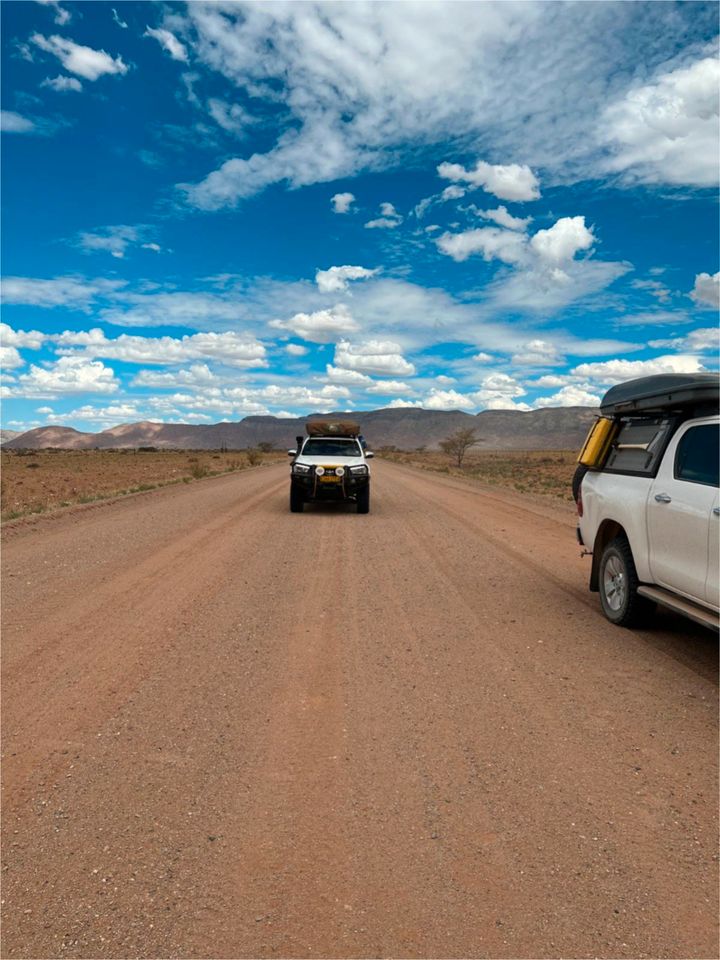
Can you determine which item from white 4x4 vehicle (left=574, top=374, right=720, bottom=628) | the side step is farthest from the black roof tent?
the side step

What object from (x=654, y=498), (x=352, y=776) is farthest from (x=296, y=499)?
(x=352, y=776)

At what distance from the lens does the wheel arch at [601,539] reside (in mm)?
6926

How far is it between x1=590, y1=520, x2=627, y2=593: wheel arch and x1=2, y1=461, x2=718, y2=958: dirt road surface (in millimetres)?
360

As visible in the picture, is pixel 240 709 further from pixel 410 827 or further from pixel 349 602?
pixel 349 602

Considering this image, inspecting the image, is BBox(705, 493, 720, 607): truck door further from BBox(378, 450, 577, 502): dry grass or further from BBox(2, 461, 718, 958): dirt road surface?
BBox(378, 450, 577, 502): dry grass

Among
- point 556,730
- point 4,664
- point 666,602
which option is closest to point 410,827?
point 556,730

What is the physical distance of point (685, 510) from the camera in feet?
17.6

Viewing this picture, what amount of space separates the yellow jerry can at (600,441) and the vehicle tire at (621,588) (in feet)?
3.49

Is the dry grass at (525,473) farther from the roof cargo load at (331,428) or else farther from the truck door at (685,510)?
the truck door at (685,510)

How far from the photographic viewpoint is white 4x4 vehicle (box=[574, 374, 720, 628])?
5.22 m

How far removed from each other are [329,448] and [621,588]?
33.8 feet

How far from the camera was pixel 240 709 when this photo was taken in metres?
4.46

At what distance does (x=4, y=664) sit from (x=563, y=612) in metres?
5.53

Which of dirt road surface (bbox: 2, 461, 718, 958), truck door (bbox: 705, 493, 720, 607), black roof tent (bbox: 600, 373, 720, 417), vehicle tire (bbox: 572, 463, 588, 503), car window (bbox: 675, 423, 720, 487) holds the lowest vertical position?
dirt road surface (bbox: 2, 461, 718, 958)
